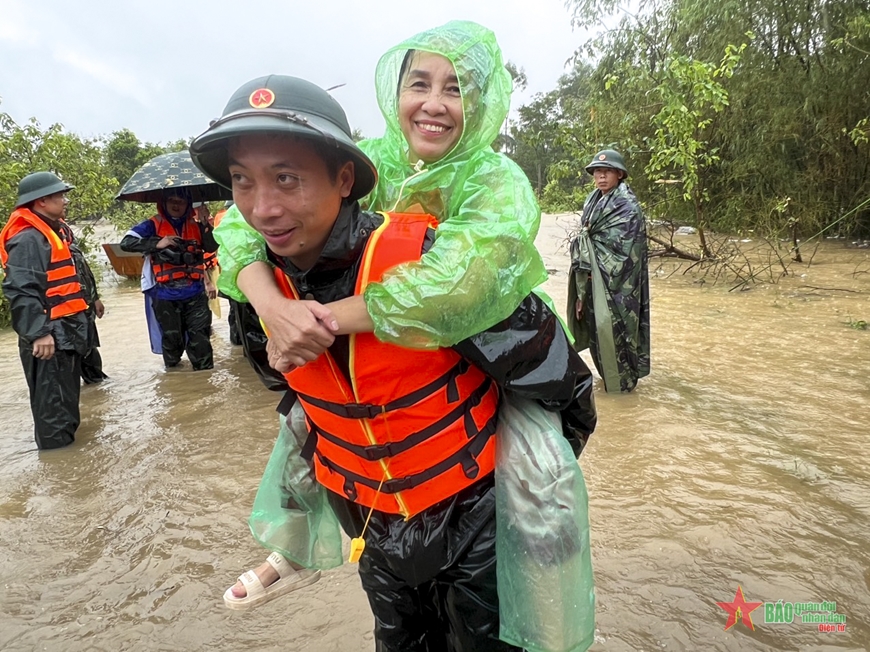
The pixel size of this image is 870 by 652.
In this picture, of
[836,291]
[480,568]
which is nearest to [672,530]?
[480,568]

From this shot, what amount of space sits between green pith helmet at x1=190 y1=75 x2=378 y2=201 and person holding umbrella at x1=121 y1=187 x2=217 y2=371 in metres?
4.67

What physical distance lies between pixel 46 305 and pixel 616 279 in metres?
4.21

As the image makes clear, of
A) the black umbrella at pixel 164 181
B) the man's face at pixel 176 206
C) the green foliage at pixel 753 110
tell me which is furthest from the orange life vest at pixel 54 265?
the green foliage at pixel 753 110

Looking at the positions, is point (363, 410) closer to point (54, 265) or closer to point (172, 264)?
point (54, 265)

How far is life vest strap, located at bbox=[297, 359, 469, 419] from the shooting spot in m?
1.29

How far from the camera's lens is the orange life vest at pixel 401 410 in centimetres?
125

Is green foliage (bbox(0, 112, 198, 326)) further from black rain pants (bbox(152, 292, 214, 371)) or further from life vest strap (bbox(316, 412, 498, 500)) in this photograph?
life vest strap (bbox(316, 412, 498, 500))

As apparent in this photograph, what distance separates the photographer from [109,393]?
580cm

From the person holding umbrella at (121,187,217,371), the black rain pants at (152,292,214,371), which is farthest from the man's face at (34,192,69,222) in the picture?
the black rain pants at (152,292,214,371)

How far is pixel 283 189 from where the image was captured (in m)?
1.16

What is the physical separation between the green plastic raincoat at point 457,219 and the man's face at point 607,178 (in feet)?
11.7

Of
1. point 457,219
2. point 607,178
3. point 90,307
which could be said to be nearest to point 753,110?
point 607,178

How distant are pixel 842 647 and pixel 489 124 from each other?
90.2 inches

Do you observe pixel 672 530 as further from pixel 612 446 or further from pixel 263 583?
pixel 263 583
